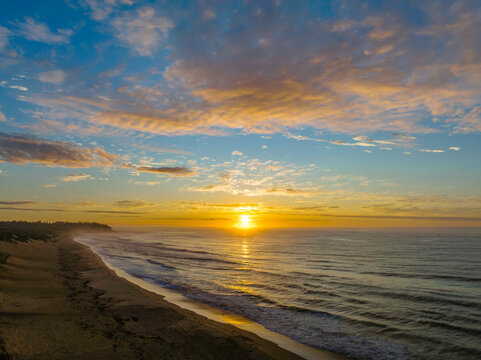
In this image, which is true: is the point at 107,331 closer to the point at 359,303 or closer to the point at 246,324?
the point at 246,324

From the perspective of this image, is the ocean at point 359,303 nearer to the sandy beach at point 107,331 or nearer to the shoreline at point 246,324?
the shoreline at point 246,324

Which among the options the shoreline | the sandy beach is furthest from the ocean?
the sandy beach

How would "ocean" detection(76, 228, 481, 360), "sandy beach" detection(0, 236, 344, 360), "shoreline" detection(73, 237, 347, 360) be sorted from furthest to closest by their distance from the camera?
"ocean" detection(76, 228, 481, 360), "shoreline" detection(73, 237, 347, 360), "sandy beach" detection(0, 236, 344, 360)

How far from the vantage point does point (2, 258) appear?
78.2 ft

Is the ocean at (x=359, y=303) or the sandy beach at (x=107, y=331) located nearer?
the sandy beach at (x=107, y=331)

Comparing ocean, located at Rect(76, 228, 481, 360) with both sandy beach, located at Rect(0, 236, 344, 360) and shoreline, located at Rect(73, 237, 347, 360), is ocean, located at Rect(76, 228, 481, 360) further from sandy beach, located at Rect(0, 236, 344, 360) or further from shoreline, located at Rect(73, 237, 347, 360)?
sandy beach, located at Rect(0, 236, 344, 360)

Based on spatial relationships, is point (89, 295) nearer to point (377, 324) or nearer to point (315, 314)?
point (315, 314)

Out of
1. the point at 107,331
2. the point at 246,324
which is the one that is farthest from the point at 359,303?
the point at 107,331

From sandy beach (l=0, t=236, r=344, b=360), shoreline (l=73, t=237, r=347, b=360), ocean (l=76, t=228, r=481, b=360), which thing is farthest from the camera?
ocean (l=76, t=228, r=481, b=360)

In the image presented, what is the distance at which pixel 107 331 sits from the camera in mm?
10938

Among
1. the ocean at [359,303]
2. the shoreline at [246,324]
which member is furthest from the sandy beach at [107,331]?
the ocean at [359,303]

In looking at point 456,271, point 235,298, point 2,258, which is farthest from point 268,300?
point 456,271

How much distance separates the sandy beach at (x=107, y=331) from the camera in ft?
29.7

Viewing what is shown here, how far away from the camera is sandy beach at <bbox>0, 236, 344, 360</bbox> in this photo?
29.7 ft
